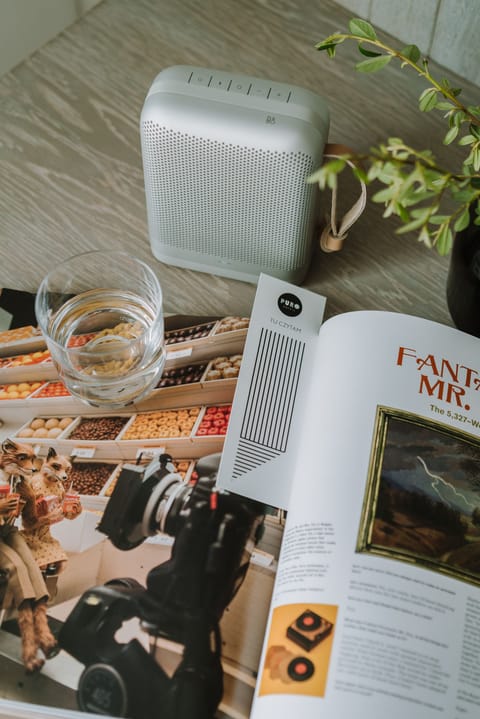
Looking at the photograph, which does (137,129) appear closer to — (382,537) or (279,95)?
(279,95)

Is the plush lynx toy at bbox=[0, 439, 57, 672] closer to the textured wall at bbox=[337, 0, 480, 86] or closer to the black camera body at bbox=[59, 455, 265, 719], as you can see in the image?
the black camera body at bbox=[59, 455, 265, 719]

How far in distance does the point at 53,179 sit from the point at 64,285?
0.56 ft

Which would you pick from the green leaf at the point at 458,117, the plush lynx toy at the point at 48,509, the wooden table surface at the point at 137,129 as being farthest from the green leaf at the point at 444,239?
the plush lynx toy at the point at 48,509

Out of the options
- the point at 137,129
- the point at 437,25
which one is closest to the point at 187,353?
the point at 137,129

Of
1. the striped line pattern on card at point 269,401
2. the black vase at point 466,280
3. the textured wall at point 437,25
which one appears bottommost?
the striped line pattern on card at point 269,401

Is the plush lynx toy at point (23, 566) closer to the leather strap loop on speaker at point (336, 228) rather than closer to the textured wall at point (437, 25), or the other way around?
the leather strap loop on speaker at point (336, 228)

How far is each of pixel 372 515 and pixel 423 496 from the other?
0.04m

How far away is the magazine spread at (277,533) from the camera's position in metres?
0.48

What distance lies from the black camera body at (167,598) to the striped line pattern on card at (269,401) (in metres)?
0.03

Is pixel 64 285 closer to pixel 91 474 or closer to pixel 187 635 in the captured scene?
pixel 91 474

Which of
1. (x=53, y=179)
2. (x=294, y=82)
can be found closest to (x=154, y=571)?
(x=53, y=179)

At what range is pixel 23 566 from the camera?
551 mm

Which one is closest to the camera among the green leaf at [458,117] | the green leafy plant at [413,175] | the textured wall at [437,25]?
the green leafy plant at [413,175]

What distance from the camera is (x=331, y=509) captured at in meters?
0.53
